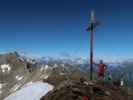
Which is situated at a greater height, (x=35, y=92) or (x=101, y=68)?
(x=101, y=68)

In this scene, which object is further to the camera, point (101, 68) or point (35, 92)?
point (35, 92)

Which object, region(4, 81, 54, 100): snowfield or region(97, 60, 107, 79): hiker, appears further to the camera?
region(4, 81, 54, 100): snowfield

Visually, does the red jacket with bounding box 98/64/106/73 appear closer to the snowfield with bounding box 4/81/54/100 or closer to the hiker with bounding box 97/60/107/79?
the hiker with bounding box 97/60/107/79

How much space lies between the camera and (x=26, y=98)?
40156 mm

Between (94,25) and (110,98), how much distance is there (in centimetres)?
1039

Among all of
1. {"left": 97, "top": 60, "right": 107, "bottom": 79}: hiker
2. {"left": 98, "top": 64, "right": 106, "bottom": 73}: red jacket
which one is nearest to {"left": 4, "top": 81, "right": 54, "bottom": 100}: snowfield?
{"left": 97, "top": 60, "right": 107, "bottom": 79}: hiker

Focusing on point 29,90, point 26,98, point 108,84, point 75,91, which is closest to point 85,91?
point 75,91

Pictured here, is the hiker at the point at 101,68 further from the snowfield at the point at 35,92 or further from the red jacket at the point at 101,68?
the snowfield at the point at 35,92

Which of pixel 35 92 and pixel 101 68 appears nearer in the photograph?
pixel 101 68

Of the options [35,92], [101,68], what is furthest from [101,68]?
[35,92]

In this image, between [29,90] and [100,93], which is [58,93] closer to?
[100,93]

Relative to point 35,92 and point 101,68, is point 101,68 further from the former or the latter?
point 35,92

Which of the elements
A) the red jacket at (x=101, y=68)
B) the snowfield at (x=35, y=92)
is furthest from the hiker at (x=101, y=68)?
the snowfield at (x=35, y=92)

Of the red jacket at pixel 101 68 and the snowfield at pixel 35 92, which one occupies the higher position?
the red jacket at pixel 101 68
